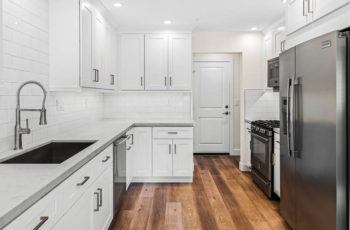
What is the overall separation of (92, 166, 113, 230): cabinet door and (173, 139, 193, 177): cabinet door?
1764mm

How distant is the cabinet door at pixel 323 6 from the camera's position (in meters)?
2.13

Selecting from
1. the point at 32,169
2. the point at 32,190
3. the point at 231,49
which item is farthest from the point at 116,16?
the point at 32,190

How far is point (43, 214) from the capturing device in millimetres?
1383

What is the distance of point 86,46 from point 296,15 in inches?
80.6

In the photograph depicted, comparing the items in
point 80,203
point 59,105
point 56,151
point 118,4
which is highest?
point 118,4

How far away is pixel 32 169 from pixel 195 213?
2.16 metres

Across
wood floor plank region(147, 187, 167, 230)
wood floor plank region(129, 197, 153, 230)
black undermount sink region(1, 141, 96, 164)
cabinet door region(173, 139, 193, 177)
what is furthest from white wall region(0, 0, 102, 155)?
cabinet door region(173, 139, 193, 177)

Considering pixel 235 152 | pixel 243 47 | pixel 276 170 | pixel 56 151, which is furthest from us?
Result: pixel 235 152

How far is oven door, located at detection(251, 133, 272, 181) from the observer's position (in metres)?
3.96

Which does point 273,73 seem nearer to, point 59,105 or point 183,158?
point 183,158

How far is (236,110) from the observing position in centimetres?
695

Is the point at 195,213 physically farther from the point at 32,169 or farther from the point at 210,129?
the point at 210,129

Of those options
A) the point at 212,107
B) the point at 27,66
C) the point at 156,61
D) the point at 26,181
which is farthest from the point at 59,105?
the point at 212,107

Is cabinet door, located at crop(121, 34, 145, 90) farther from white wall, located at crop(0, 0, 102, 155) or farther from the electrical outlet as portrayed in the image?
the electrical outlet
